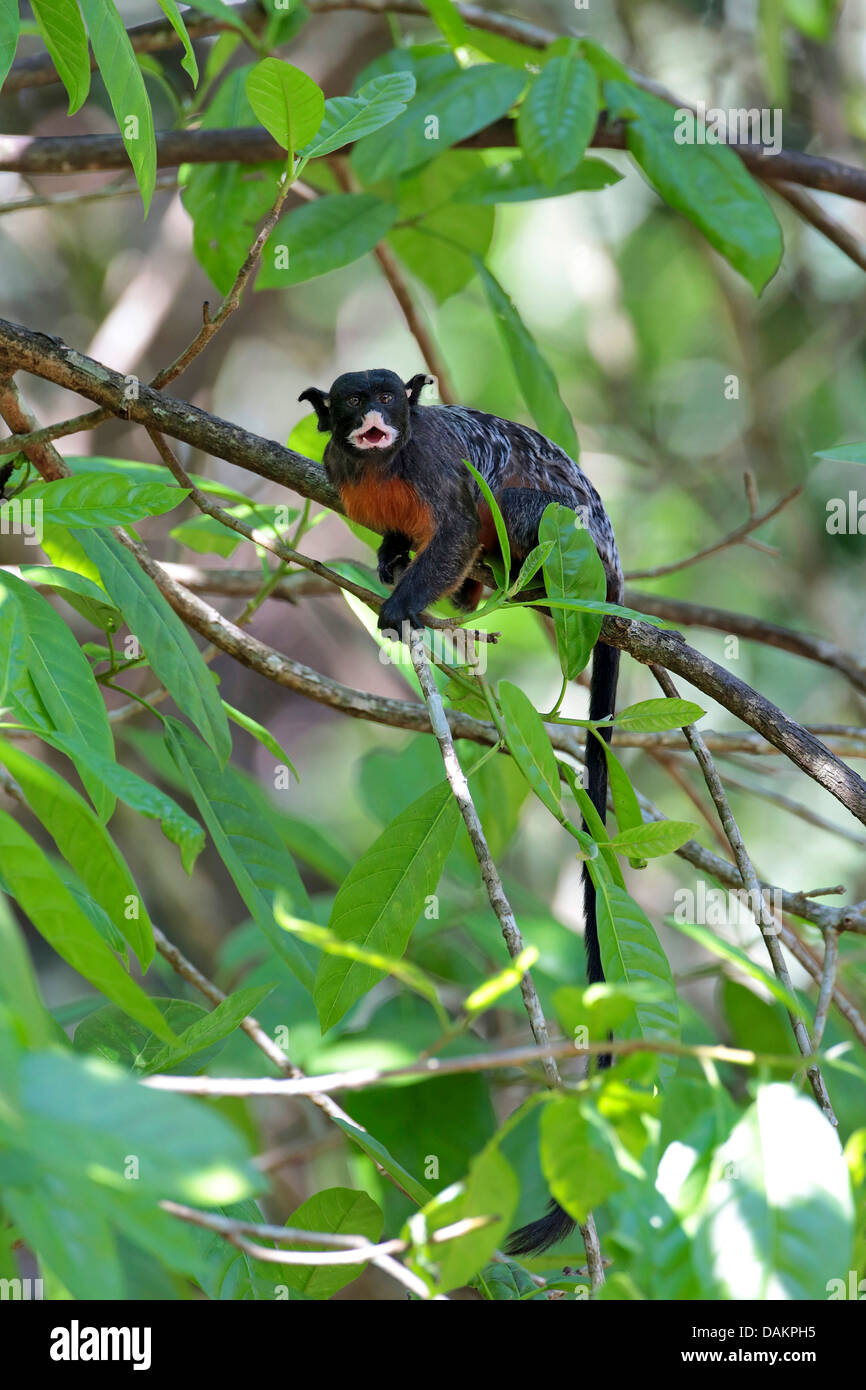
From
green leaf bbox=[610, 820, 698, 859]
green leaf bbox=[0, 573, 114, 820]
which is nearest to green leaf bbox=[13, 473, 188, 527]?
green leaf bbox=[0, 573, 114, 820]

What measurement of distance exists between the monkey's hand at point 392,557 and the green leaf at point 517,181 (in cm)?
95

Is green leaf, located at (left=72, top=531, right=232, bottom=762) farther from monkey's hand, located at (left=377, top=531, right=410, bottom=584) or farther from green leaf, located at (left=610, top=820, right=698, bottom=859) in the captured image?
monkey's hand, located at (left=377, top=531, right=410, bottom=584)

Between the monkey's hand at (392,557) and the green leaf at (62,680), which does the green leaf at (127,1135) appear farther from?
the monkey's hand at (392,557)

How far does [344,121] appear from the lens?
1.96 m

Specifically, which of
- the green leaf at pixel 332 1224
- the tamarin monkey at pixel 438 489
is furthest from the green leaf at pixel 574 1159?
the tamarin monkey at pixel 438 489

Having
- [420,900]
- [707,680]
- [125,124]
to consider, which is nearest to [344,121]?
[125,124]

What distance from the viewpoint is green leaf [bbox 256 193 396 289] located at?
3162 millimetres

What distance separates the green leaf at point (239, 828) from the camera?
2004mm

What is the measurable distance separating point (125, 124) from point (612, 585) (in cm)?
175

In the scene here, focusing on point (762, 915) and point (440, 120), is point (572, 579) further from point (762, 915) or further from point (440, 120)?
point (440, 120)

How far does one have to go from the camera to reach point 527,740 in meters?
1.64

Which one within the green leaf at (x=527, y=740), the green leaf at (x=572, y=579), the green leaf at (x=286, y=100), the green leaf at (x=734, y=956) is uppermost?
the green leaf at (x=286, y=100)

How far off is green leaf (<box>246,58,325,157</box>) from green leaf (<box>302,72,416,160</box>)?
0.12 feet

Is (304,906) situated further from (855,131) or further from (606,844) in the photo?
(855,131)
